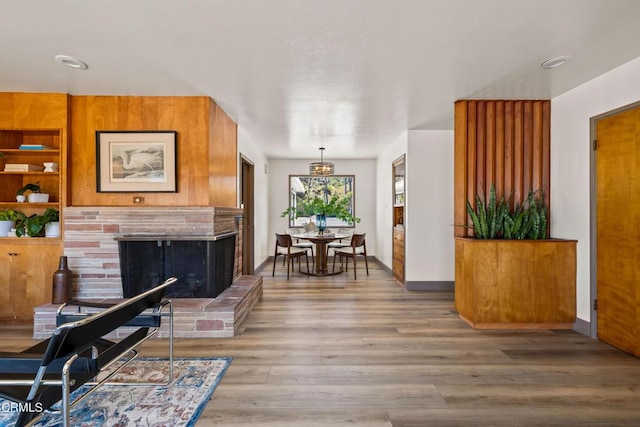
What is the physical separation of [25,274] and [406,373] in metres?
3.95

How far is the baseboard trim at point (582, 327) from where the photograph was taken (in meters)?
3.29

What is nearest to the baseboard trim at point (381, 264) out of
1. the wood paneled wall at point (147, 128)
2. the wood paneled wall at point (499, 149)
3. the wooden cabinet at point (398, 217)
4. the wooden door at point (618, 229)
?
the wooden cabinet at point (398, 217)

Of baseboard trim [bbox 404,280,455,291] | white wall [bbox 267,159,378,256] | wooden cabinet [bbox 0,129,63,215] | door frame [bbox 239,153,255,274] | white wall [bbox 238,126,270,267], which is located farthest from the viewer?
white wall [bbox 267,159,378,256]

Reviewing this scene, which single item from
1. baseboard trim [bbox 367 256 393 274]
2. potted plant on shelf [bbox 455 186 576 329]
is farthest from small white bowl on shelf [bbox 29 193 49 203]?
baseboard trim [bbox 367 256 393 274]

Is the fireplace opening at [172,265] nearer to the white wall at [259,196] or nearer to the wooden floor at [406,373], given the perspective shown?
the wooden floor at [406,373]

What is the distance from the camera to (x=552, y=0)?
6.61 feet

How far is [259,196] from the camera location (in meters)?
6.82

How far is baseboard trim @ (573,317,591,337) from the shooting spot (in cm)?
329

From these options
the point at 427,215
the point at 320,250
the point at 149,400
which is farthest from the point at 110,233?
the point at 427,215

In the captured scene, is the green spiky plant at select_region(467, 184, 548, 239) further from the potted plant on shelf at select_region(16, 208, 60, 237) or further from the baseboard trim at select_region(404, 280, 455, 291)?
the potted plant on shelf at select_region(16, 208, 60, 237)

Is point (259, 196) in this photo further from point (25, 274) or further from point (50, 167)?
point (25, 274)

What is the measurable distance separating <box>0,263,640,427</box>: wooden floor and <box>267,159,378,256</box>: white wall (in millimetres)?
4171

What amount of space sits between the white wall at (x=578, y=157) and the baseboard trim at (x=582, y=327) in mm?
57

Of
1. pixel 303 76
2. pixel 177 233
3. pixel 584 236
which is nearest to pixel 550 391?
pixel 584 236
